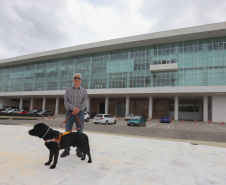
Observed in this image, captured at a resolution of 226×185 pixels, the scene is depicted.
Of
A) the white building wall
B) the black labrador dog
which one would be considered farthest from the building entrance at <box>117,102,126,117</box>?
the black labrador dog

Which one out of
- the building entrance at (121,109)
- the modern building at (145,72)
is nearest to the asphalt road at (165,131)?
the modern building at (145,72)

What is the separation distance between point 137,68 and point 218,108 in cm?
2029

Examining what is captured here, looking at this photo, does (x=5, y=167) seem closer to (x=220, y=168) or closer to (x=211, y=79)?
(x=220, y=168)

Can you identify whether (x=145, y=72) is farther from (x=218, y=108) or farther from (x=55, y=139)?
(x=55, y=139)

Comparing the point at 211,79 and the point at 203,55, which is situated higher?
the point at 203,55

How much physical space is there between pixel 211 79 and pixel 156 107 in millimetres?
15556

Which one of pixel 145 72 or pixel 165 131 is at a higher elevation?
pixel 145 72

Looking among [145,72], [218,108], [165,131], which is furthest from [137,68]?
[165,131]

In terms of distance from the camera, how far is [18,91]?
55594mm

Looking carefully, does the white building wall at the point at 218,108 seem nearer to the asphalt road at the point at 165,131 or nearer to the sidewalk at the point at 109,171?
the asphalt road at the point at 165,131

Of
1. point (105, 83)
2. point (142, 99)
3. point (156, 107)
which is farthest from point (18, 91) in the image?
point (156, 107)

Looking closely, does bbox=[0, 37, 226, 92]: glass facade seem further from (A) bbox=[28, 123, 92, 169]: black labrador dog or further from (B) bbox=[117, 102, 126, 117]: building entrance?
(A) bbox=[28, 123, 92, 169]: black labrador dog

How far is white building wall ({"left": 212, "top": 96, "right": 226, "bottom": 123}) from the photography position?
1310 inches

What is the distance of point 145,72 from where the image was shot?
38.2 m
